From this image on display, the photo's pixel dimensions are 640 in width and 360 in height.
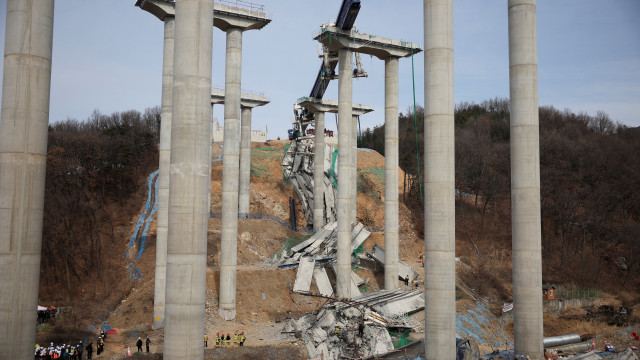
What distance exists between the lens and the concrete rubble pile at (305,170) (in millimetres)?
57656

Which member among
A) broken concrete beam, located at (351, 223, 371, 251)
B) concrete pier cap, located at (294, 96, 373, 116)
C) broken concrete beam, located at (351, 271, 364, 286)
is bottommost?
broken concrete beam, located at (351, 271, 364, 286)

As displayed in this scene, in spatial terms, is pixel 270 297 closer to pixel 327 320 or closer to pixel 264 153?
pixel 327 320

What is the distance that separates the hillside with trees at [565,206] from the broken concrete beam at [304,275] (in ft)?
47.5

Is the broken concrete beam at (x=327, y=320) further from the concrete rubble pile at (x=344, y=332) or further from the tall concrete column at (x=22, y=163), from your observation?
the tall concrete column at (x=22, y=163)

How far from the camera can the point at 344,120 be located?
3578 centimetres

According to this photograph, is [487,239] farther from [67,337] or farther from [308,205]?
[67,337]

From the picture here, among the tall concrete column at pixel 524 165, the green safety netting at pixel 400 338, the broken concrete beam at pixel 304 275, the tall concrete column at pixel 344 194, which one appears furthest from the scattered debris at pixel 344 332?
the broken concrete beam at pixel 304 275

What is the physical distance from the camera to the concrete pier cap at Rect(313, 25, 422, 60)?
118ft

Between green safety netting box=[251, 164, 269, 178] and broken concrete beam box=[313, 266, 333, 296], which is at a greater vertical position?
green safety netting box=[251, 164, 269, 178]

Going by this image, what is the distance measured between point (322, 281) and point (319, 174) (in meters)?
16.7

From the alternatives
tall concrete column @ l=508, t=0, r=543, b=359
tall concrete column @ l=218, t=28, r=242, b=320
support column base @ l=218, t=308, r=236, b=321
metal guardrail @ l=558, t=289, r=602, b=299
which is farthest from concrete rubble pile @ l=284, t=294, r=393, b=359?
metal guardrail @ l=558, t=289, r=602, b=299

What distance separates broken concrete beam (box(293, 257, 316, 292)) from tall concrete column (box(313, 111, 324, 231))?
42.5 feet

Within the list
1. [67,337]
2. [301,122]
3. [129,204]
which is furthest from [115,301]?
[301,122]

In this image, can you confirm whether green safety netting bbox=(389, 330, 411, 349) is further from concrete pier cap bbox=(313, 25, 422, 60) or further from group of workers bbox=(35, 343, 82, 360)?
concrete pier cap bbox=(313, 25, 422, 60)
